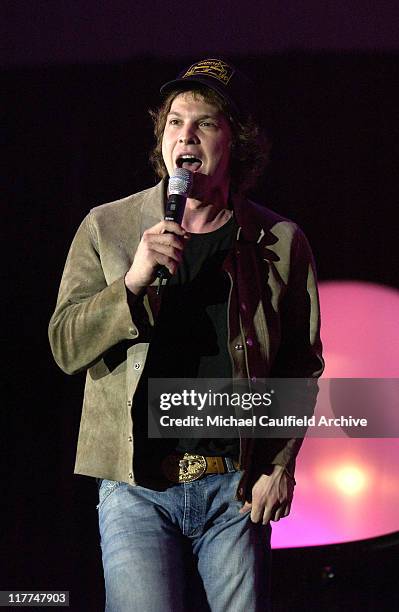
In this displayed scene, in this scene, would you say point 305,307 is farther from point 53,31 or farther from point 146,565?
point 53,31

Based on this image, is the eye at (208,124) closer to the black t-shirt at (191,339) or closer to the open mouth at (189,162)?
the open mouth at (189,162)

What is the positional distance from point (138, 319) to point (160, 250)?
0.71 feet

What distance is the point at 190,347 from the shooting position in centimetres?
196

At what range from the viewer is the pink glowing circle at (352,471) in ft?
11.1

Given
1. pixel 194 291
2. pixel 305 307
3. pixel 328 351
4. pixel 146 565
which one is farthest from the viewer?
pixel 328 351

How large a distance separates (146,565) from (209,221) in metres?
0.78

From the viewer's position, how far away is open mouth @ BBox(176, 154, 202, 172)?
203 centimetres

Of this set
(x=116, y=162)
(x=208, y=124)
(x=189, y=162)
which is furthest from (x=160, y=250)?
(x=116, y=162)

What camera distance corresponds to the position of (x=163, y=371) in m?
1.95

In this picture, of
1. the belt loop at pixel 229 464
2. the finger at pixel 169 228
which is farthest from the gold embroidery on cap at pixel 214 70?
the belt loop at pixel 229 464

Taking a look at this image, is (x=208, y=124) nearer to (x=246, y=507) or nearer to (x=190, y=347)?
(x=190, y=347)

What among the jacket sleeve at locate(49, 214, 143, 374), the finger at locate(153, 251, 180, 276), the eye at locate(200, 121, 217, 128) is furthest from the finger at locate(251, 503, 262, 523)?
the eye at locate(200, 121, 217, 128)

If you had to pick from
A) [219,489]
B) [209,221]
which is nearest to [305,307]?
[209,221]

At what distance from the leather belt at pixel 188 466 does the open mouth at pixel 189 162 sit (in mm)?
626
